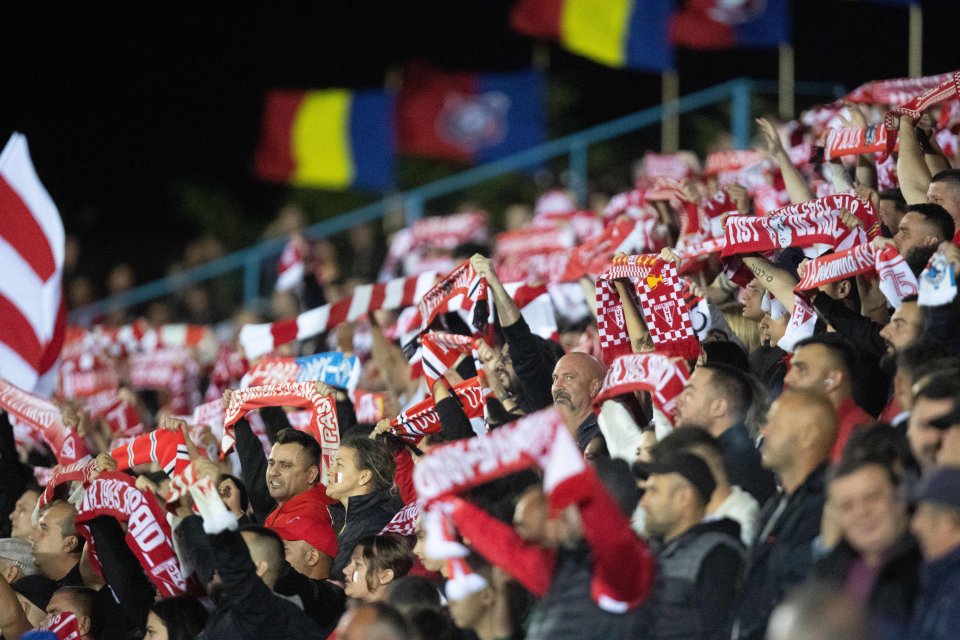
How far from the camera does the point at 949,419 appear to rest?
5.00 metres

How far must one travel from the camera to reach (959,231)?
6.72 meters

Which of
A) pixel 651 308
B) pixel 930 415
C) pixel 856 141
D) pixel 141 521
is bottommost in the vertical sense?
pixel 141 521

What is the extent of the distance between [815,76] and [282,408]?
7.63 m

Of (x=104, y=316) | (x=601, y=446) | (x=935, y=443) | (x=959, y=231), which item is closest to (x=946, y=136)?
(x=959, y=231)

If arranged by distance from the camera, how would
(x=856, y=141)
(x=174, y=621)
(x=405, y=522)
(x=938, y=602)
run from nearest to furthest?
(x=938, y=602), (x=174, y=621), (x=405, y=522), (x=856, y=141)

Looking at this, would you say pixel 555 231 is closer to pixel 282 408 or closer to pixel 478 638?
pixel 282 408

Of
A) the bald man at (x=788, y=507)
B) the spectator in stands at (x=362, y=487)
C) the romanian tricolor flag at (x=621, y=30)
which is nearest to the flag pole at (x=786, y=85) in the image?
the romanian tricolor flag at (x=621, y=30)

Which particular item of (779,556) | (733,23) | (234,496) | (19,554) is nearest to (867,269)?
(779,556)

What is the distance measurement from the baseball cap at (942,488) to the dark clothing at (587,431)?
2.33 metres

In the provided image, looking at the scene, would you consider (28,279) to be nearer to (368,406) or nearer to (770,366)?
(368,406)

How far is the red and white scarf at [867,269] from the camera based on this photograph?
6.50 m

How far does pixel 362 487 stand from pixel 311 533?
30 cm

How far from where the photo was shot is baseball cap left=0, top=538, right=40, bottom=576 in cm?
800

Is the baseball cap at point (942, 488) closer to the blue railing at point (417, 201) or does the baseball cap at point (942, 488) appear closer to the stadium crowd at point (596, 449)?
the stadium crowd at point (596, 449)
